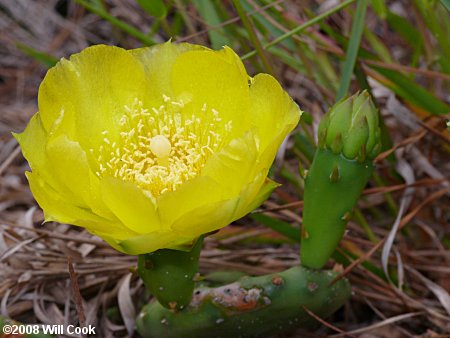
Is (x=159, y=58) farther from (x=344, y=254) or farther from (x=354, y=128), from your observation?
(x=344, y=254)

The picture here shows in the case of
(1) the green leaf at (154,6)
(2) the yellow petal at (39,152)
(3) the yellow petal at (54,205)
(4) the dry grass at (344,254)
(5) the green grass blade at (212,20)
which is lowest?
(4) the dry grass at (344,254)

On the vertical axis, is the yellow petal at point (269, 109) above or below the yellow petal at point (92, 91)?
above

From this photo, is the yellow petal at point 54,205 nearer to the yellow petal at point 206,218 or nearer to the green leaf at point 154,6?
the yellow petal at point 206,218

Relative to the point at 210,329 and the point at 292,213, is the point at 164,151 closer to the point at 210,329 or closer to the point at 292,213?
the point at 210,329

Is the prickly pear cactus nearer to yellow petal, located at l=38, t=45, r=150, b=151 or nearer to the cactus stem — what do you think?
the cactus stem

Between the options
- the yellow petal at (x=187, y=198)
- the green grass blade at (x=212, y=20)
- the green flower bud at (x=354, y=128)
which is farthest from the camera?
the green grass blade at (x=212, y=20)

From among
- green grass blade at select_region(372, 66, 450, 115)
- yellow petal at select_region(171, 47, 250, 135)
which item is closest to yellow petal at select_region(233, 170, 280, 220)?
yellow petal at select_region(171, 47, 250, 135)

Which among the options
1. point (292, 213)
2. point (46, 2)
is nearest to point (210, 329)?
point (292, 213)

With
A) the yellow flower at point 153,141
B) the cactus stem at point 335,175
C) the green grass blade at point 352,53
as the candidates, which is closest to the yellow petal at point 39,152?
the yellow flower at point 153,141

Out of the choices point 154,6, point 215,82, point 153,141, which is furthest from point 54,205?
point 154,6
